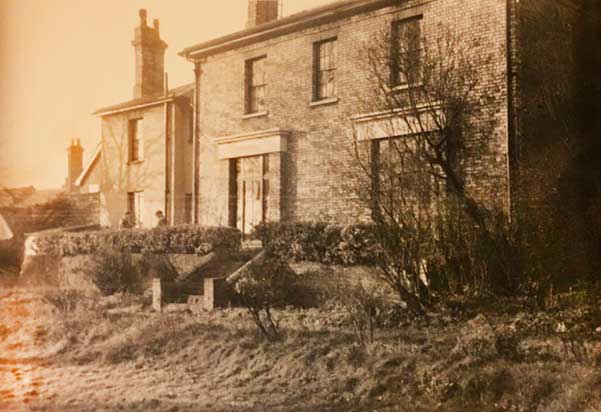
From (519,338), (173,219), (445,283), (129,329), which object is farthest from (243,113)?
(519,338)

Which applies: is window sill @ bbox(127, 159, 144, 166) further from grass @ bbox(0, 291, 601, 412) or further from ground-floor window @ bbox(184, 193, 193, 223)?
grass @ bbox(0, 291, 601, 412)

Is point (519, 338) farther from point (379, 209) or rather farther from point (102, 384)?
point (102, 384)

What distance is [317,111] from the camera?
16250 millimetres

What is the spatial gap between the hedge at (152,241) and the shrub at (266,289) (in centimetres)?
275

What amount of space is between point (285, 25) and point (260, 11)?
2817mm

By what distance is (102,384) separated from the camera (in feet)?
29.3

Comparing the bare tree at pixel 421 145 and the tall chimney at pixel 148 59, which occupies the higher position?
the tall chimney at pixel 148 59

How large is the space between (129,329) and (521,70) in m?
9.87

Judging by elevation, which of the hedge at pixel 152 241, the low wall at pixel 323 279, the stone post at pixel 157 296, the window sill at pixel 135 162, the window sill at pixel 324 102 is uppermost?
the window sill at pixel 324 102

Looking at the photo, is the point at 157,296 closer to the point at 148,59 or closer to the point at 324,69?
the point at 324,69

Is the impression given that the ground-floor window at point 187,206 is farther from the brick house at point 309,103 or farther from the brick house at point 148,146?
the brick house at point 309,103

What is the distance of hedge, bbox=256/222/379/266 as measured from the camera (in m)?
11.8

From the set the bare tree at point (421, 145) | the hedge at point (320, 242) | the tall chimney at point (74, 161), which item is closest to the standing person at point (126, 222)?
the hedge at point (320, 242)

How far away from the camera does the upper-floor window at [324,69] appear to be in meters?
16.1
